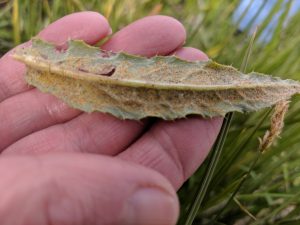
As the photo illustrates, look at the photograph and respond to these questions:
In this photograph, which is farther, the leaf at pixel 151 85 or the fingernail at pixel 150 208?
the leaf at pixel 151 85

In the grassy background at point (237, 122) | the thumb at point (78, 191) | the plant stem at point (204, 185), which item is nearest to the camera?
the thumb at point (78, 191)

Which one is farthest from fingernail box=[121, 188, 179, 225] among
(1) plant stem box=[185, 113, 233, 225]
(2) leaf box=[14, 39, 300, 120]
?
(2) leaf box=[14, 39, 300, 120]

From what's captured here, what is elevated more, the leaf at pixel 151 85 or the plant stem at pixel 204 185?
the leaf at pixel 151 85

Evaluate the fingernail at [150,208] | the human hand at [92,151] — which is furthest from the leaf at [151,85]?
the fingernail at [150,208]

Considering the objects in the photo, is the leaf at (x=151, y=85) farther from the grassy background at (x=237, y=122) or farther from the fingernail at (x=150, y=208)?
the fingernail at (x=150, y=208)

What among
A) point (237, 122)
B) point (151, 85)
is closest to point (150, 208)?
point (151, 85)

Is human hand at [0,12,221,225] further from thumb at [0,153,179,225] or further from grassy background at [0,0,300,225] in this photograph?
grassy background at [0,0,300,225]

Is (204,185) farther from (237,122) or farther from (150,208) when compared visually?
(237,122)
